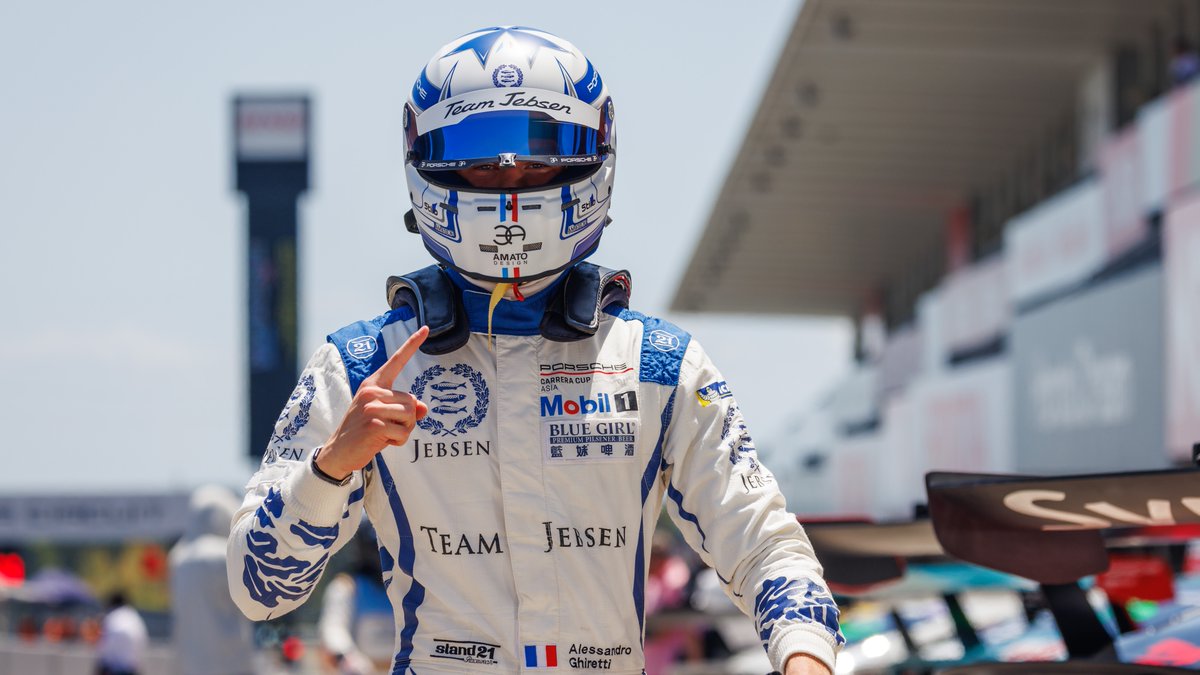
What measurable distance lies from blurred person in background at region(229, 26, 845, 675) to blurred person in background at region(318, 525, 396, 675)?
568 centimetres

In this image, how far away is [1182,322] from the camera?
12.0m

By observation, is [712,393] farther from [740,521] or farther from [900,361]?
[900,361]

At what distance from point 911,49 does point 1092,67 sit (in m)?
2.71

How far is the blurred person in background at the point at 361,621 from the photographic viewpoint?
27.9ft

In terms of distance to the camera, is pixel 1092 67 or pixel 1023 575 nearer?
pixel 1023 575

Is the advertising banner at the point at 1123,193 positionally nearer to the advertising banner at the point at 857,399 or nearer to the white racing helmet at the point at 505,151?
the white racing helmet at the point at 505,151

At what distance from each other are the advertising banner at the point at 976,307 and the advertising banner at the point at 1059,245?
1741 mm

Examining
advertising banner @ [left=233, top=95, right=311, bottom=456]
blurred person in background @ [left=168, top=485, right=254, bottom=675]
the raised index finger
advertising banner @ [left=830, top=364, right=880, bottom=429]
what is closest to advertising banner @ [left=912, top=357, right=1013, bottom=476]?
advertising banner @ [left=830, top=364, right=880, bottom=429]

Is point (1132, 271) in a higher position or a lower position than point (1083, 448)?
higher

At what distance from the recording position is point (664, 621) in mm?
10266

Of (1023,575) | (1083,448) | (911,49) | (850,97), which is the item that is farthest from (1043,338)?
(1023,575)

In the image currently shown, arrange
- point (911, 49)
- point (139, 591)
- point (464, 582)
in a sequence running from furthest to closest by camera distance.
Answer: point (139, 591) → point (911, 49) → point (464, 582)

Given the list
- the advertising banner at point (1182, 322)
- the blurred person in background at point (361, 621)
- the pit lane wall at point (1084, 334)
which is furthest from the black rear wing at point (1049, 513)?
the advertising banner at point (1182, 322)

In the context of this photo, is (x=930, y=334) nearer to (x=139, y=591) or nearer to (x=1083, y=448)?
(x=1083, y=448)
